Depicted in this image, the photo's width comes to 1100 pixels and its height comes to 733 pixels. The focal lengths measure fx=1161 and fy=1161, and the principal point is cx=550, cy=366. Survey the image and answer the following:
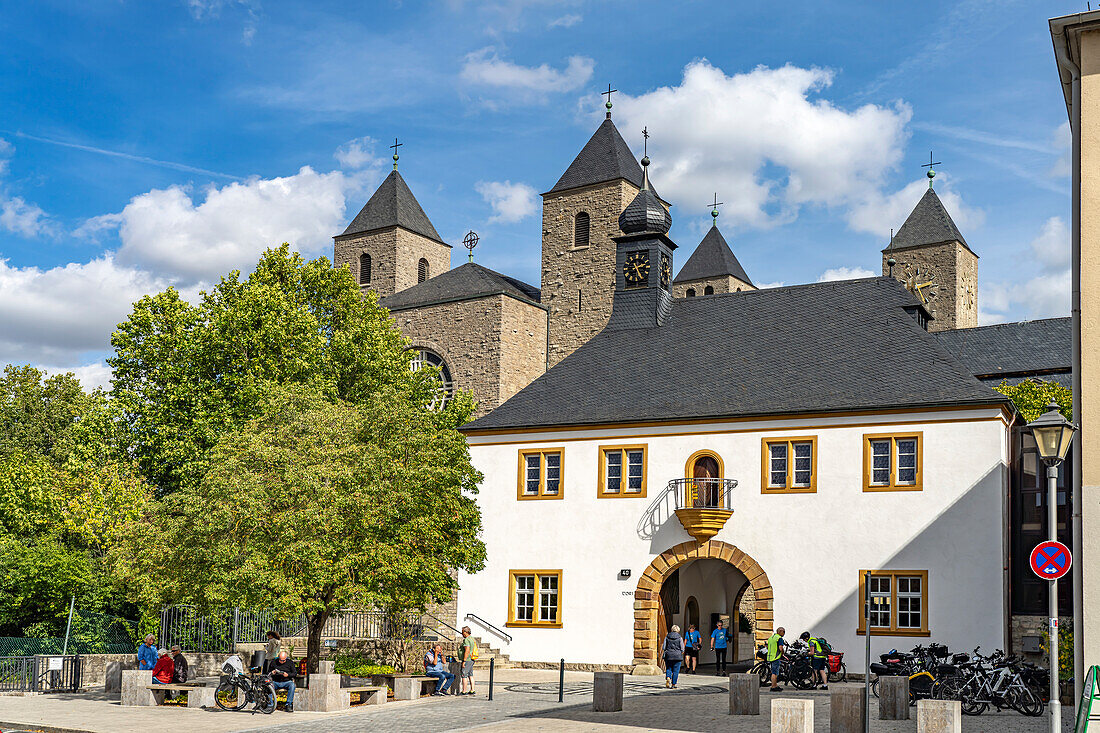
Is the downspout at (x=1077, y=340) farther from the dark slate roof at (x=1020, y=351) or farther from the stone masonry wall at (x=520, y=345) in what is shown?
the stone masonry wall at (x=520, y=345)

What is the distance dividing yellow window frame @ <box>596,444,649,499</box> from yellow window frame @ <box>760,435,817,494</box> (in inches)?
118

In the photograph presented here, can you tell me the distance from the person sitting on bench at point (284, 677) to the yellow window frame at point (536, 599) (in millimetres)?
11192

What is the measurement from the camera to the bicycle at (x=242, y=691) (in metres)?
18.8

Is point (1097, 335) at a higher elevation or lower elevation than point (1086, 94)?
lower

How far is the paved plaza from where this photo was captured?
1638cm

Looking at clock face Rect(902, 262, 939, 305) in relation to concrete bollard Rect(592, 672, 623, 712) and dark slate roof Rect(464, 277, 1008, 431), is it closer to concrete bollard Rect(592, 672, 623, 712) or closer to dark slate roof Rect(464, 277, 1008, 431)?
dark slate roof Rect(464, 277, 1008, 431)

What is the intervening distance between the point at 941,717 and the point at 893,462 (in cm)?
1355

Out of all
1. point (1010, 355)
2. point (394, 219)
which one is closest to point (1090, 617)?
point (1010, 355)

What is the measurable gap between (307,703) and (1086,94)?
14653 millimetres

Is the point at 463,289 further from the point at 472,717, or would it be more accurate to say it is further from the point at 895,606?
the point at 472,717

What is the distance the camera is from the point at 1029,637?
2439cm

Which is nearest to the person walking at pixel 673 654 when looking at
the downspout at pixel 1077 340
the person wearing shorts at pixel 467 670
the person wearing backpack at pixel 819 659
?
the person wearing backpack at pixel 819 659

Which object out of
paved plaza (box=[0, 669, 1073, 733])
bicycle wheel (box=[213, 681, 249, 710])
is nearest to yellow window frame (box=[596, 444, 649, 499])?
paved plaza (box=[0, 669, 1073, 733])

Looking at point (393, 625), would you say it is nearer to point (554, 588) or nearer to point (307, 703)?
point (554, 588)
